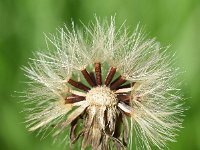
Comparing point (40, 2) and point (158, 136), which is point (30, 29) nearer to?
point (40, 2)

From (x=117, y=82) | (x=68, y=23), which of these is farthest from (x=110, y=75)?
(x=68, y=23)

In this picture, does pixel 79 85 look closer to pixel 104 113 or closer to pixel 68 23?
pixel 104 113

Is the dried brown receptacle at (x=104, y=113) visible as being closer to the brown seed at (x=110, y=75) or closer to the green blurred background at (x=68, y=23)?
the brown seed at (x=110, y=75)

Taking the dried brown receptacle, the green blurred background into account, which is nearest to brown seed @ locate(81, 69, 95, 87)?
the dried brown receptacle

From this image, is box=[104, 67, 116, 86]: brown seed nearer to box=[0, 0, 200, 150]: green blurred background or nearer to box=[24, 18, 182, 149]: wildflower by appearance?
box=[24, 18, 182, 149]: wildflower

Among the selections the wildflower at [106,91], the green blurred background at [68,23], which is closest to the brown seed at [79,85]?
the wildflower at [106,91]
